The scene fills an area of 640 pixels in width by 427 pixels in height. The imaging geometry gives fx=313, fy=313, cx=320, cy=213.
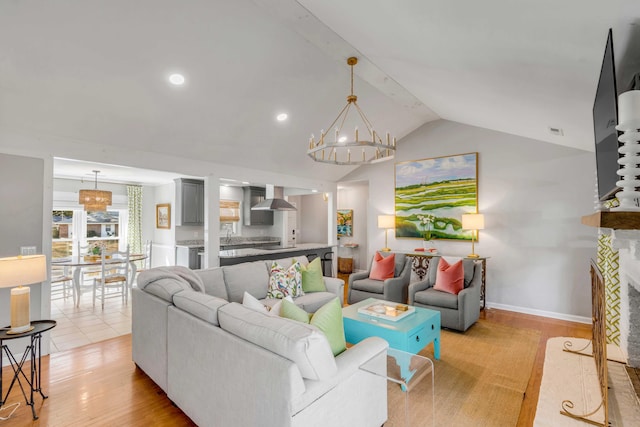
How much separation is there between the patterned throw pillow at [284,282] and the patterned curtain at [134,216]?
5.17 metres

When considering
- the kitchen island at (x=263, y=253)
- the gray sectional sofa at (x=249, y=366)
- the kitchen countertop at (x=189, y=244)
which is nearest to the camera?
the gray sectional sofa at (x=249, y=366)

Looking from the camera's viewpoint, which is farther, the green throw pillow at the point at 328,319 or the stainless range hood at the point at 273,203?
the stainless range hood at the point at 273,203

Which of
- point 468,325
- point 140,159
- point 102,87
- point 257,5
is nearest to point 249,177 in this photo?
point 140,159

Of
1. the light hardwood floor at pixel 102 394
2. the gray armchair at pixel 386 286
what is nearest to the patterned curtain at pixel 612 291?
the light hardwood floor at pixel 102 394

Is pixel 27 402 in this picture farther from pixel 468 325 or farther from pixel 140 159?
pixel 468 325

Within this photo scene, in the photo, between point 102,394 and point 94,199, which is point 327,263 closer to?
point 94,199

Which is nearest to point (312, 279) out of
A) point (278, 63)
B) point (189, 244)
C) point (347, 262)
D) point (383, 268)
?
point (383, 268)

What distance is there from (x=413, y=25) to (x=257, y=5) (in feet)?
4.57

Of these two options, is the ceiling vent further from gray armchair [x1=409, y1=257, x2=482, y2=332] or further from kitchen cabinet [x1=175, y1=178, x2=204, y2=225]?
kitchen cabinet [x1=175, y1=178, x2=204, y2=225]

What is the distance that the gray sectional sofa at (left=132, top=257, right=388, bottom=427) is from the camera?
4.90 ft

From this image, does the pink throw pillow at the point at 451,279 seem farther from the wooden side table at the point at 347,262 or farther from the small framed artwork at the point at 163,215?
the small framed artwork at the point at 163,215

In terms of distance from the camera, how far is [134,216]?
7410 millimetres

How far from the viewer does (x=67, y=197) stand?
6.46m

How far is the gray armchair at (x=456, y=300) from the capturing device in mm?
3821
